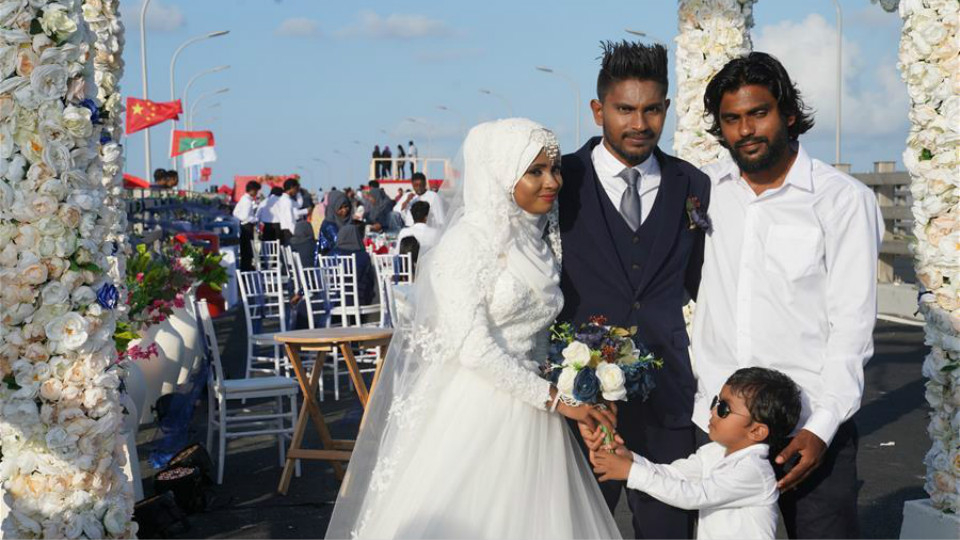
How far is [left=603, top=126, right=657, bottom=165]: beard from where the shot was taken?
429 cm

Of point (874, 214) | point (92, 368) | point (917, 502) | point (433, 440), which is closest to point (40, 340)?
point (92, 368)

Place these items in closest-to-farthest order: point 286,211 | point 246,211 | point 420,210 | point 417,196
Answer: point 420,210 → point 417,196 → point 286,211 → point 246,211

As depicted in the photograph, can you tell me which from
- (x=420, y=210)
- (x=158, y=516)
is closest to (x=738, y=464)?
(x=158, y=516)

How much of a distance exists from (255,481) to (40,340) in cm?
416

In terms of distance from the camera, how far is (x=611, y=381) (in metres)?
3.84

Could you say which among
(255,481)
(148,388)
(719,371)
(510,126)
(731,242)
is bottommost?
(255,481)

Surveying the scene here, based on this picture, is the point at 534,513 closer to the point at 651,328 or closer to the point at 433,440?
the point at 433,440

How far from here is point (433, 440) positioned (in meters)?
4.23

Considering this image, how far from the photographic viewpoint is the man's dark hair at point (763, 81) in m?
3.86

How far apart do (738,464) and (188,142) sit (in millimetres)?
28592

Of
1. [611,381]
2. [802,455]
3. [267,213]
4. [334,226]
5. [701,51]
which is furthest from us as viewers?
[267,213]

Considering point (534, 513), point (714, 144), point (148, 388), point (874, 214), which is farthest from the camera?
point (148, 388)

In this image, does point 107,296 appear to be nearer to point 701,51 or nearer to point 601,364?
point 601,364

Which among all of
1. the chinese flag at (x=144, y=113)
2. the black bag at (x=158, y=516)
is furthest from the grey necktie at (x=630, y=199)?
the chinese flag at (x=144, y=113)
